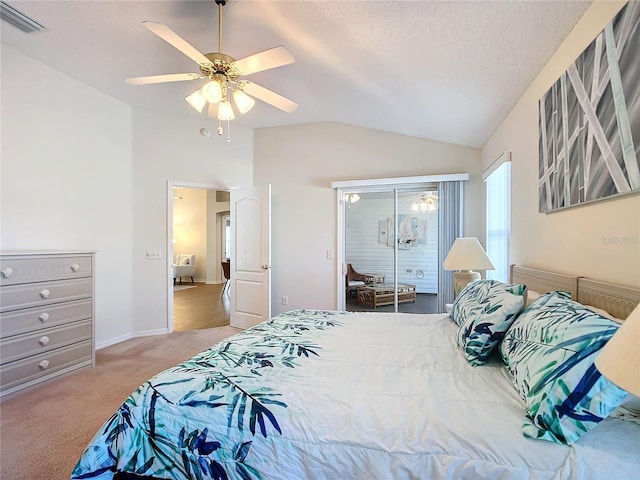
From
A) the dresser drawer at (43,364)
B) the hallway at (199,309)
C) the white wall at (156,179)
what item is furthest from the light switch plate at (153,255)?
the dresser drawer at (43,364)

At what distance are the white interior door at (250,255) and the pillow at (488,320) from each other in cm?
293

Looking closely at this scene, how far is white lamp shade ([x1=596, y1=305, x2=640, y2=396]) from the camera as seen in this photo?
51 cm

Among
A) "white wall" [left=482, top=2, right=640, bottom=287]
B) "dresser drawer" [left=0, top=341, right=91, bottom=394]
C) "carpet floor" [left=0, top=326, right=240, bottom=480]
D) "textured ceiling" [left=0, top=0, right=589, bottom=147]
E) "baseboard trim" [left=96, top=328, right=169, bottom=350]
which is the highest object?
"textured ceiling" [left=0, top=0, right=589, bottom=147]

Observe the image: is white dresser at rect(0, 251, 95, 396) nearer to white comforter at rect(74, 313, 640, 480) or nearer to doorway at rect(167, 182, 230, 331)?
white comforter at rect(74, 313, 640, 480)

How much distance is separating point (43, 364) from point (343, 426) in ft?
9.53

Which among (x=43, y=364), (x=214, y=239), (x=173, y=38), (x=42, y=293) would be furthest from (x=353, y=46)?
(x=214, y=239)

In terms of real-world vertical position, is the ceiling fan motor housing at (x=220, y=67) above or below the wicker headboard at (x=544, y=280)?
above

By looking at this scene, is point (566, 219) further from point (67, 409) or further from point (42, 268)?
point (42, 268)

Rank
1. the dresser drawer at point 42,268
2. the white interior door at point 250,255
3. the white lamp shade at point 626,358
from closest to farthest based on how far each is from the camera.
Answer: the white lamp shade at point 626,358 → the dresser drawer at point 42,268 → the white interior door at point 250,255

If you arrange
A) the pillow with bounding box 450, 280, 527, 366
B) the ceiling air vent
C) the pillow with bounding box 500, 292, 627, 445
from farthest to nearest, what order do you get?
the ceiling air vent
the pillow with bounding box 450, 280, 527, 366
the pillow with bounding box 500, 292, 627, 445

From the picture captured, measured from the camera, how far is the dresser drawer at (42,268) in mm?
2369

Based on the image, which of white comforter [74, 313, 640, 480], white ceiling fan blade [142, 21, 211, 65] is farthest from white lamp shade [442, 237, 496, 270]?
white ceiling fan blade [142, 21, 211, 65]

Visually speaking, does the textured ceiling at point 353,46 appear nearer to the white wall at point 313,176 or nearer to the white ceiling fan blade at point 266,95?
the white ceiling fan blade at point 266,95

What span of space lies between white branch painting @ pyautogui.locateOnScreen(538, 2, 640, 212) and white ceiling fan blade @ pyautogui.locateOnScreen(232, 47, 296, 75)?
4.93 ft
